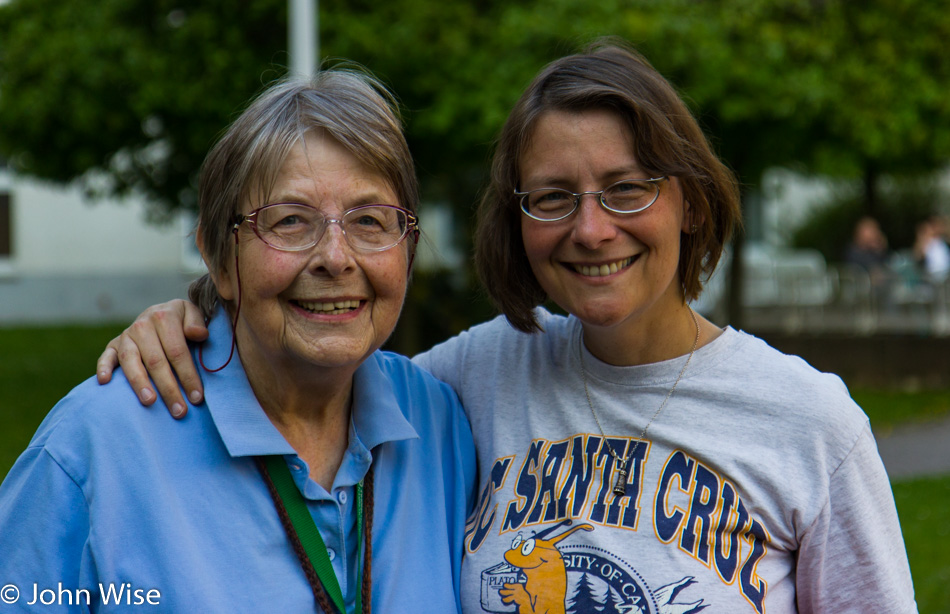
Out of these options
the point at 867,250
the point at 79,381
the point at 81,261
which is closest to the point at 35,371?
the point at 79,381

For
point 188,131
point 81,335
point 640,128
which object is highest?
point 188,131

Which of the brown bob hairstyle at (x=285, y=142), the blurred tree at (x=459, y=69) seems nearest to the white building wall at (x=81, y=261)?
the blurred tree at (x=459, y=69)

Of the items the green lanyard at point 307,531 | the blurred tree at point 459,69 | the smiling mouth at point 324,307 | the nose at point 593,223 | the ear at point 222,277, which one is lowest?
the green lanyard at point 307,531

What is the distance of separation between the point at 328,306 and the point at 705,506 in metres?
0.95

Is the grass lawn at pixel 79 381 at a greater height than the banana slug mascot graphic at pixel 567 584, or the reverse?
the banana slug mascot graphic at pixel 567 584

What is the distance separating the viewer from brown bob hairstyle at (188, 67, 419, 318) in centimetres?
215

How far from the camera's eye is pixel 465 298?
38.9 feet

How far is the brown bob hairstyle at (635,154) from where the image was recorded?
7.32 feet

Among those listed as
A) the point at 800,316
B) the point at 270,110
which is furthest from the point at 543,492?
the point at 800,316

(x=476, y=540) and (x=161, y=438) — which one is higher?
(x=161, y=438)

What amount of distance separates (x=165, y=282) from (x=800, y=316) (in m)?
12.9

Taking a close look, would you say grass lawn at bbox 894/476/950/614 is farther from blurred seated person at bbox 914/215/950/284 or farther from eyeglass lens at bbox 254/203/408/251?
blurred seated person at bbox 914/215/950/284

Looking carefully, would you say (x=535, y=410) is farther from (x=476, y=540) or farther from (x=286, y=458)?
(x=286, y=458)

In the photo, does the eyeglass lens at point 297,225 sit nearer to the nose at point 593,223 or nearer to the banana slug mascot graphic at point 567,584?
the nose at point 593,223
